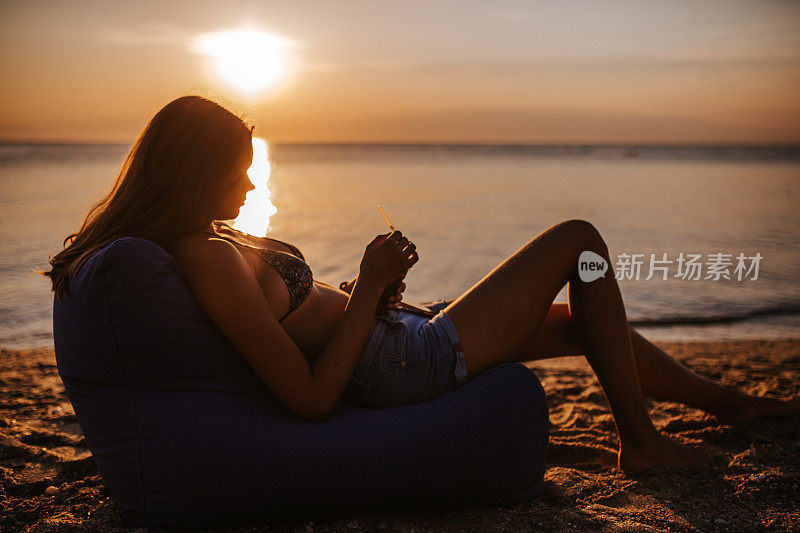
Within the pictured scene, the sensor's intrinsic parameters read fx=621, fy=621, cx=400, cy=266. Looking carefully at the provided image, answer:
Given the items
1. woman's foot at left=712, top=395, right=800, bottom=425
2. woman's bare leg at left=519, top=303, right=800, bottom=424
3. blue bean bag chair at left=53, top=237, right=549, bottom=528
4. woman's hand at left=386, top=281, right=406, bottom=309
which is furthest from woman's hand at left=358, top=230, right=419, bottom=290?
woman's foot at left=712, top=395, right=800, bottom=425

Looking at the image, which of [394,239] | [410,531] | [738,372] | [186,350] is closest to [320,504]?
[410,531]

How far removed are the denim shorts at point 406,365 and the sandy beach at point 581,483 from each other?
407 millimetres

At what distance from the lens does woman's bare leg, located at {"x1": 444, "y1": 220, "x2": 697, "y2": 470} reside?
222 centimetres

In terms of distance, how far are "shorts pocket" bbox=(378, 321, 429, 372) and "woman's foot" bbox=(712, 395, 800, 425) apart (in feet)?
5.18

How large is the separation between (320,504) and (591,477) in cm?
108

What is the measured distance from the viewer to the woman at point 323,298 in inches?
72.9

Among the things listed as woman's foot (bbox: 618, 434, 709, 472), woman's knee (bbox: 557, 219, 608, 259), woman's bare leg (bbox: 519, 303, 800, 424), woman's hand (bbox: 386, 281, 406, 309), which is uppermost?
woman's knee (bbox: 557, 219, 608, 259)

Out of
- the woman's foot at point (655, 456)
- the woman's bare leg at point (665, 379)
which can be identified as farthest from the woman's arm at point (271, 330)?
the woman's foot at point (655, 456)

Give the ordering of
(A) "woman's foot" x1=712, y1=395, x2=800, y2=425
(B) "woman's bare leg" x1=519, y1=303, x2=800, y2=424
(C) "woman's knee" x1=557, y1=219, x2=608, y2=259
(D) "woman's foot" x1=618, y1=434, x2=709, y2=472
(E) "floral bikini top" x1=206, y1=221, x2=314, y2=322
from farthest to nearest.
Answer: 1. (A) "woman's foot" x1=712, y1=395, x2=800, y2=425
2. (B) "woman's bare leg" x1=519, y1=303, x2=800, y2=424
3. (D) "woman's foot" x1=618, y1=434, x2=709, y2=472
4. (C) "woman's knee" x1=557, y1=219, x2=608, y2=259
5. (E) "floral bikini top" x1=206, y1=221, x2=314, y2=322

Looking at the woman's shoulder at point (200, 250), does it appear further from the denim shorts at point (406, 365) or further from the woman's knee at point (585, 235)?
the woman's knee at point (585, 235)

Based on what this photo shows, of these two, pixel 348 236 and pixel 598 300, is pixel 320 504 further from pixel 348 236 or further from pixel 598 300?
pixel 348 236

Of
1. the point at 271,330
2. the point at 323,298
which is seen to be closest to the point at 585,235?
the point at 323,298

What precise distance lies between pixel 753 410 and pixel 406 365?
1742 mm

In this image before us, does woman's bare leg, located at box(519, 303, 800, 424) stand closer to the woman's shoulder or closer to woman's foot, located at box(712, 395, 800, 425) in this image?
woman's foot, located at box(712, 395, 800, 425)
